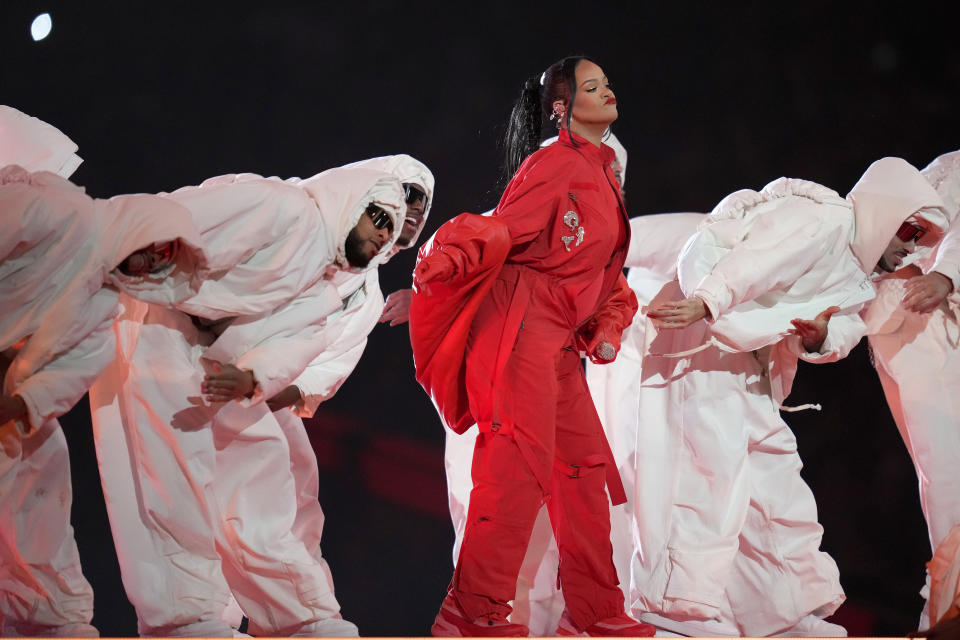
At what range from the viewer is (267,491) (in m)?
2.84

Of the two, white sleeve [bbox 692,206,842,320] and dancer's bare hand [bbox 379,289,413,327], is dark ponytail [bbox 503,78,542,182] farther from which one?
white sleeve [bbox 692,206,842,320]

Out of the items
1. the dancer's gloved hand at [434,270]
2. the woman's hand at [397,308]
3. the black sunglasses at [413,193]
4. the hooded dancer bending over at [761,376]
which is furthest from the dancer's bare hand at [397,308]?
the hooded dancer bending over at [761,376]

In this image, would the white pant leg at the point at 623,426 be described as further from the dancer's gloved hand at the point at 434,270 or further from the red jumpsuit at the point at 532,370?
the dancer's gloved hand at the point at 434,270

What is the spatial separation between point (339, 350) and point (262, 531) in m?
0.64

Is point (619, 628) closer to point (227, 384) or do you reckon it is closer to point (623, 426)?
point (623, 426)

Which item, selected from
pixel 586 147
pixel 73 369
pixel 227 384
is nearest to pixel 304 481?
pixel 227 384

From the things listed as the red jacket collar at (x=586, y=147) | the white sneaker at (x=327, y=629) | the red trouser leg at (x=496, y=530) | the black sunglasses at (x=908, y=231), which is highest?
the red jacket collar at (x=586, y=147)

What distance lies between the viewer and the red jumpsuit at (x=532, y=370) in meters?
2.48

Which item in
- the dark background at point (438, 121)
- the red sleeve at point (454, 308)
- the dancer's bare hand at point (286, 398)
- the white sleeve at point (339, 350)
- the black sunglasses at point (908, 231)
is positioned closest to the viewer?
the red sleeve at point (454, 308)

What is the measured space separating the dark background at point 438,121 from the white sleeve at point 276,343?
3.63 feet

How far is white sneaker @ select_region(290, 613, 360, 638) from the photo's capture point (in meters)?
2.77

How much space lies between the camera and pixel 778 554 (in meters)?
3.12

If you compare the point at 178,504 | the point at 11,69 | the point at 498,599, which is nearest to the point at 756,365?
the point at 498,599

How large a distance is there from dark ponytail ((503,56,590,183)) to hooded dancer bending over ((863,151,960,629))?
4.01 feet
